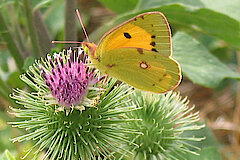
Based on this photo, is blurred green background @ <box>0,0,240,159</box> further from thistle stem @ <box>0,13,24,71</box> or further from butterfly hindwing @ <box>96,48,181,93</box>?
butterfly hindwing @ <box>96,48,181,93</box>

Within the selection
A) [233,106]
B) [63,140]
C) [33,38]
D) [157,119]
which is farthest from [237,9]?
[233,106]

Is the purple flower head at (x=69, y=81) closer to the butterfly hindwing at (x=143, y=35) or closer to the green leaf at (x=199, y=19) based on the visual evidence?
the butterfly hindwing at (x=143, y=35)

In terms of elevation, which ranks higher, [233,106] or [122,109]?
[233,106]

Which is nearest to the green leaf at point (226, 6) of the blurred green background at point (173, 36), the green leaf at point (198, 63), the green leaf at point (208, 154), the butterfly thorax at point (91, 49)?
the blurred green background at point (173, 36)

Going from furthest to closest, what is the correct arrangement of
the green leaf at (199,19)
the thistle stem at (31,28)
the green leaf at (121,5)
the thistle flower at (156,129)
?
the green leaf at (121,5) < the green leaf at (199,19) < the thistle stem at (31,28) < the thistle flower at (156,129)

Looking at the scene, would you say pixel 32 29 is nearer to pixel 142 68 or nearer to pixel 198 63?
pixel 142 68

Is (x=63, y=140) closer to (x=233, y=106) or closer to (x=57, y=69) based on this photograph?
(x=57, y=69)
